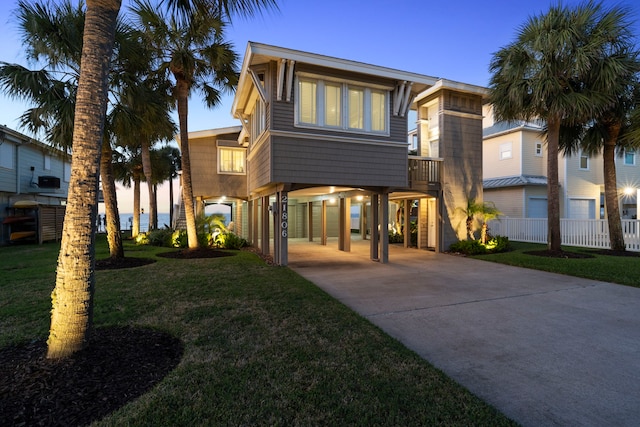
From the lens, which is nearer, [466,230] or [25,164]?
[466,230]

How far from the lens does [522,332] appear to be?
4133 millimetres

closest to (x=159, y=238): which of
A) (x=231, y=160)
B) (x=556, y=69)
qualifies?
(x=231, y=160)

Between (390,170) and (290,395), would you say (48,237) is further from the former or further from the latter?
(290,395)

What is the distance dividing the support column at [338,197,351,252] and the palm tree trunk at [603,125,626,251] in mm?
9115

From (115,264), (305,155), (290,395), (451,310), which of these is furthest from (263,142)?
(290,395)

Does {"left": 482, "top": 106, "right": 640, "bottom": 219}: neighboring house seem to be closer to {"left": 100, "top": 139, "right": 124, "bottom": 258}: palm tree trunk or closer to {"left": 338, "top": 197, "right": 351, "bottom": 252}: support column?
{"left": 338, "top": 197, "right": 351, "bottom": 252}: support column

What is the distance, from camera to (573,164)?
56.7 feet

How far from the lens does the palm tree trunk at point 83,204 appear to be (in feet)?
9.98

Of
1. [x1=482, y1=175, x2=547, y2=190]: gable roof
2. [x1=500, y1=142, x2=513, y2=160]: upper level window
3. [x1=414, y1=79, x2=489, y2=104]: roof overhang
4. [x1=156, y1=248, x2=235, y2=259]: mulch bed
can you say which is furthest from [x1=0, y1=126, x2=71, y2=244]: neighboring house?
[x1=500, y1=142, x2=513, y2=160]: upper level window

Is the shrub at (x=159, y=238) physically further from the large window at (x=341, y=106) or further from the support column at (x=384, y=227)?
the support column at (x=384, y=227)

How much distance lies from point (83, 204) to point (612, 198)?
1486cm

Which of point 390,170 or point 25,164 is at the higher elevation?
point 25,164

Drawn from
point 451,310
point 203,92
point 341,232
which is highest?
point 203,92

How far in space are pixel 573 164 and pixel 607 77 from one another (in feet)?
31.7
